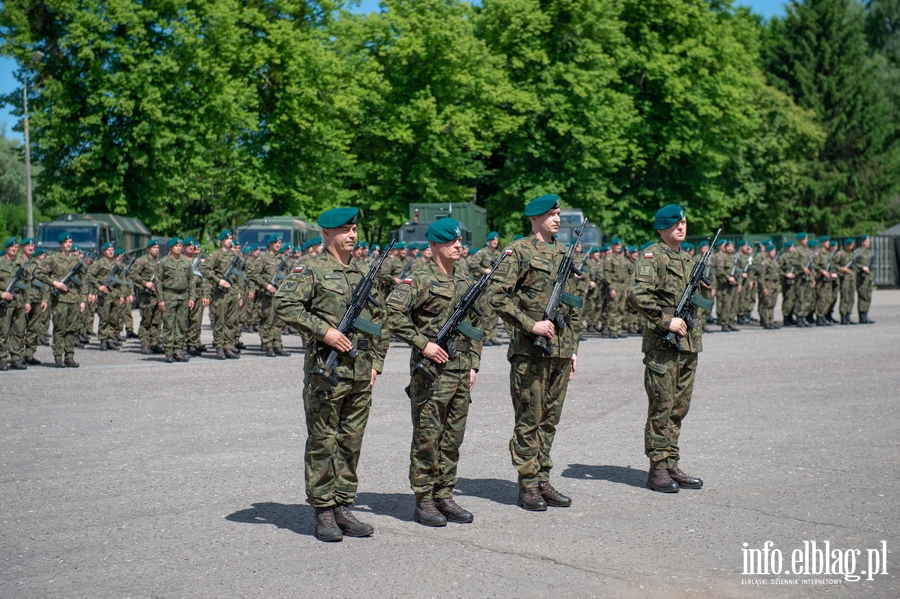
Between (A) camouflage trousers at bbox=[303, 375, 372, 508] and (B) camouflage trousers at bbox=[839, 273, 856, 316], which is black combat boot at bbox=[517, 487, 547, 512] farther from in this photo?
(B) camouflage trousers at bbox=[839, 273, 856, 316]

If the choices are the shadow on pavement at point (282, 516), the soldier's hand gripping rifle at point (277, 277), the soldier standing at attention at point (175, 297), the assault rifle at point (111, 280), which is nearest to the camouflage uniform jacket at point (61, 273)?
the soldier standing at attention at point (175, 297)

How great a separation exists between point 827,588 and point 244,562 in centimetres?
312

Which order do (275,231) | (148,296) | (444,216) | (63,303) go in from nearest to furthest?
(63,303) → (148,296) → (444,216) → (275,231)

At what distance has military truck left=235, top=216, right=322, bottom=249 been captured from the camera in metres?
30.7

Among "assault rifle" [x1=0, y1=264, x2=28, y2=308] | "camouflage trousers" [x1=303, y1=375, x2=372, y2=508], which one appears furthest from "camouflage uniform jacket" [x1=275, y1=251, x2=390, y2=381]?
"assault rifle" [x1=0, y1=264, x2=28, y2=308]

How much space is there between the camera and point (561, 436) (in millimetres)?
10281

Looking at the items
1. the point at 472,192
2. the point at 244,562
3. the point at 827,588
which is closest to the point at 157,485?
the point at 244,562

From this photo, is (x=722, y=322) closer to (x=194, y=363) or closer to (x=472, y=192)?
(x=194, y=363)

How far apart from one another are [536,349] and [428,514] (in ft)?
4.48

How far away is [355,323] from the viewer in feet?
21.7

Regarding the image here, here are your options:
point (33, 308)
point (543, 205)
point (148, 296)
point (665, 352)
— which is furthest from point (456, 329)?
point (148, 296)

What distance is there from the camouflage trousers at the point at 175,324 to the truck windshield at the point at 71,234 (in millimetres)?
14540

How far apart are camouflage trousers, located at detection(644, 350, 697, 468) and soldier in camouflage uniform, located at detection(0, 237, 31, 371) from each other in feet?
36.7

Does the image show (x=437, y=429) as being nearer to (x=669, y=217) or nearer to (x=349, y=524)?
(x=349, y=524)
